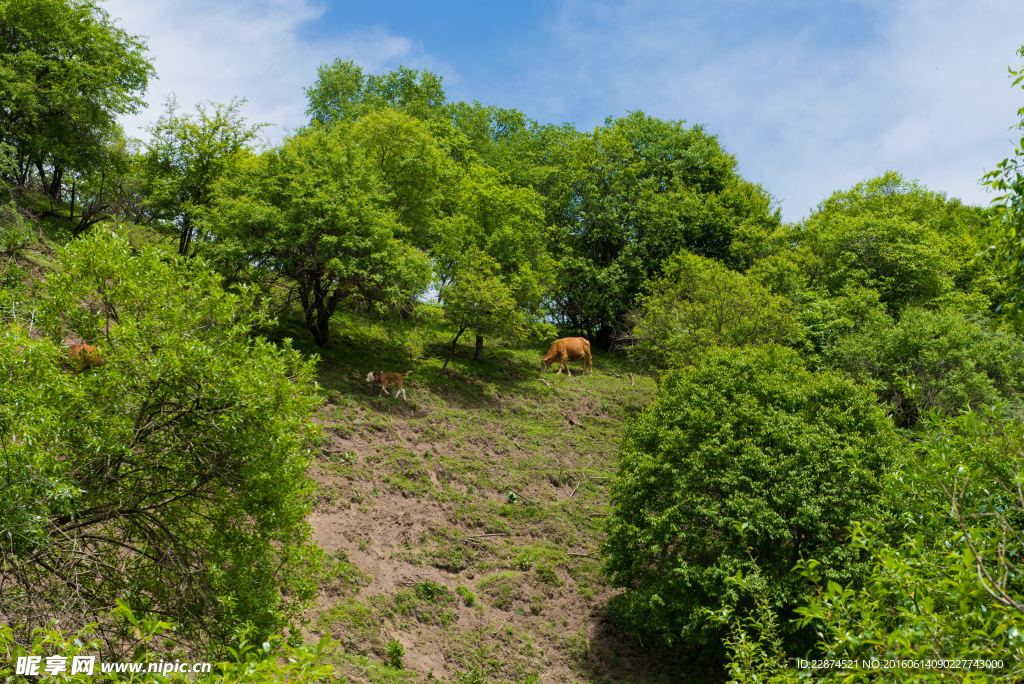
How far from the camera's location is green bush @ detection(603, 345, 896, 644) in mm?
12961

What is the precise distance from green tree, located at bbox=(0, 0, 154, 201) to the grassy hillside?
12.0m

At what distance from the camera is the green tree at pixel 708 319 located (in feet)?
82.0

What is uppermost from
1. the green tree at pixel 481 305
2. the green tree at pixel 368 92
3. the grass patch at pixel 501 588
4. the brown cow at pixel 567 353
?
the green tree at pixel 368 92

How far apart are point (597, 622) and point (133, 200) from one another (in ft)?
87.1

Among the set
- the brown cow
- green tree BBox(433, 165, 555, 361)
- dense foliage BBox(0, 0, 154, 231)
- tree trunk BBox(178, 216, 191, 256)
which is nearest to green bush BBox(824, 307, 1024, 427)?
the brown cow

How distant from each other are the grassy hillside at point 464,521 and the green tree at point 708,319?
330cm

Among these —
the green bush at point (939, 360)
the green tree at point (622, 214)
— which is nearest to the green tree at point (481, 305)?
the green tree at point (622, 214)

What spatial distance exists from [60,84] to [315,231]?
1361cm

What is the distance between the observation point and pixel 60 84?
84.6 feet

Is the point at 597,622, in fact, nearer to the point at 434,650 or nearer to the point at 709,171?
the point at 434,650

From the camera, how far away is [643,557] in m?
15.0

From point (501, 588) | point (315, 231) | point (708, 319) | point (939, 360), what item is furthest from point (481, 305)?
point (939, 360)

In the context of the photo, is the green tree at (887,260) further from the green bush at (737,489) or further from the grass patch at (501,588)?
the grass patch at (501,588)

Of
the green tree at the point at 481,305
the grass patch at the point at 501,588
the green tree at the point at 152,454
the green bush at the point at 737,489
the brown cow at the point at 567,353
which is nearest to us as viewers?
the green tree at the point at 152,454
